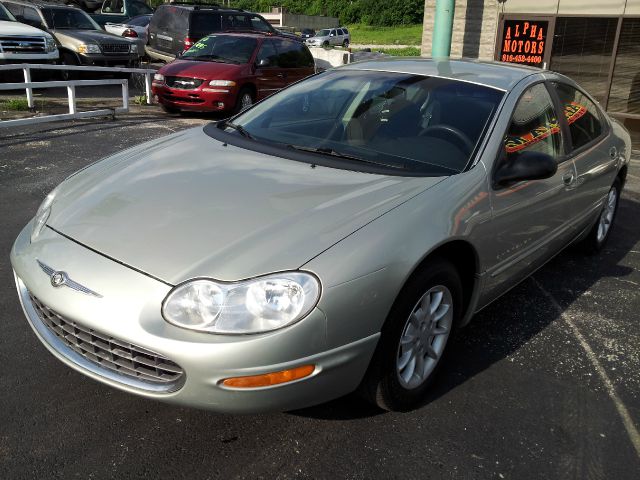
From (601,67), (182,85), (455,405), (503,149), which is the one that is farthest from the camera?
(601,67)

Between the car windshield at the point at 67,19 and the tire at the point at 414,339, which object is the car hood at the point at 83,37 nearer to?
the car windshield at the point at 67,19

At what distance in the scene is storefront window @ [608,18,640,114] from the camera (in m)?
11.0

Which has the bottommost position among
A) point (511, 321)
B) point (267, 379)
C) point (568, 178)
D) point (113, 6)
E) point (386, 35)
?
point (386, 35)

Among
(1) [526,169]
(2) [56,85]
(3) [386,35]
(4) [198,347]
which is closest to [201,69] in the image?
(2) [56,85]

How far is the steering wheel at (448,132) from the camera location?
329cm

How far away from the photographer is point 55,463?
7.91 ft

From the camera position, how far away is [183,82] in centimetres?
1066

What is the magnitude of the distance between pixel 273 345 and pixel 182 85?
365 inches

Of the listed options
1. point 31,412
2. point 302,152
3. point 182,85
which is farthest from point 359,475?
point 182,85

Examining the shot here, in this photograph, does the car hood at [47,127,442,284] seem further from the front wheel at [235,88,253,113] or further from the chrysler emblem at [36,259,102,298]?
the front wheel at [235,88,253,113]

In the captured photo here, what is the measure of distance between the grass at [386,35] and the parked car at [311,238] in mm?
58507

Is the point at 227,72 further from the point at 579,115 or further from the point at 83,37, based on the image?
the point at 579,115

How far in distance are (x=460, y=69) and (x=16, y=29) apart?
10.9 m

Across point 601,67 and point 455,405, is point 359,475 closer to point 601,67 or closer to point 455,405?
point 455,405
